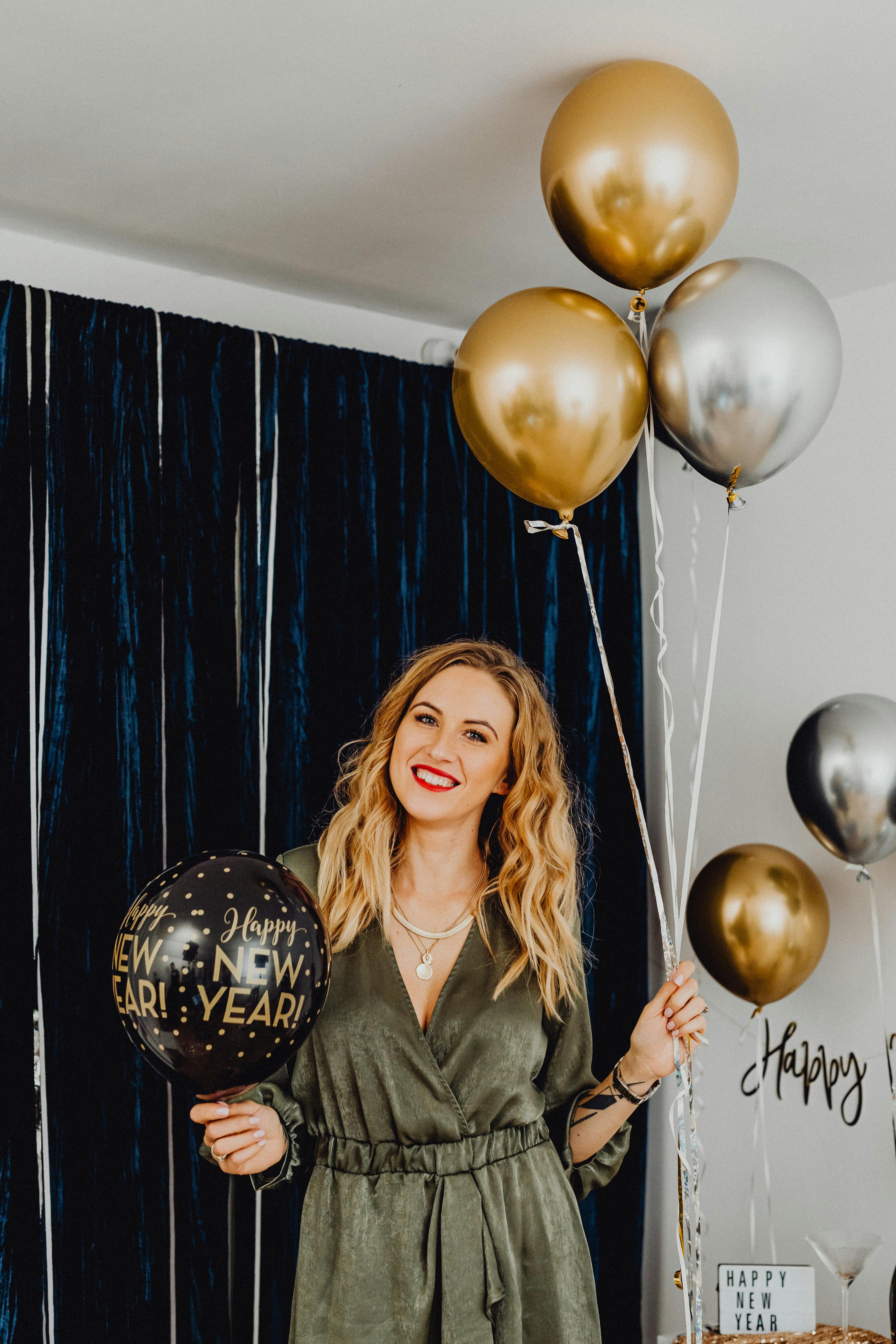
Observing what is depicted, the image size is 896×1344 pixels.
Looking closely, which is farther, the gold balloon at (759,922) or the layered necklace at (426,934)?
the gold balloon at (759,922)

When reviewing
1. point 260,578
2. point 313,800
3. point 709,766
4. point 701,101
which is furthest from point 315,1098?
point 701,101

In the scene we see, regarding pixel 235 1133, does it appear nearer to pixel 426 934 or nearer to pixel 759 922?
pixel 426 934

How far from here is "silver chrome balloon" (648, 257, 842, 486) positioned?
5.10 ft

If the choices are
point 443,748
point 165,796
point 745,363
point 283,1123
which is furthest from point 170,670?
point 745,363

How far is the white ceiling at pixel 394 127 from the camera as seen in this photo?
62.8 inches

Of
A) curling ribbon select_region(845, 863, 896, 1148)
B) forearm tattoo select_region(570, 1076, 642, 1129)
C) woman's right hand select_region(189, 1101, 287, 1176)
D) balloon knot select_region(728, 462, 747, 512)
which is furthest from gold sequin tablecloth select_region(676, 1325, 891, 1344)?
balloon knot select_region(728, 462, 747, 512)

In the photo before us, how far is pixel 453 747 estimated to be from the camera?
1.90 meters

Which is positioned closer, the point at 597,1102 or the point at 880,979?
the point at 597,1102

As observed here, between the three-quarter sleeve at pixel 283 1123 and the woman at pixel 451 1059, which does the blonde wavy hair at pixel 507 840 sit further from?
the three-quarter sleeve at pixel 283 1123

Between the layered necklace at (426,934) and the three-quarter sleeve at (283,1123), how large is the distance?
0.27 meters

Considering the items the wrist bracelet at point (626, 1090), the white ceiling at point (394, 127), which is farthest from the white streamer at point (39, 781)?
the wrist bracelet at point (626, 1090)

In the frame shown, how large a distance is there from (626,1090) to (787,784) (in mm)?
840

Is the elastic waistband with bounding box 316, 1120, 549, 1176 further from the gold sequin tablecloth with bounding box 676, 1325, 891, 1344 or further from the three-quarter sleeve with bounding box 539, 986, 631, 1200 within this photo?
the gold sequin tablecloth with bounding box 676, 1325, 891, 1344

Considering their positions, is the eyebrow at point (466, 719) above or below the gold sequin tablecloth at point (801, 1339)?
above
